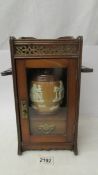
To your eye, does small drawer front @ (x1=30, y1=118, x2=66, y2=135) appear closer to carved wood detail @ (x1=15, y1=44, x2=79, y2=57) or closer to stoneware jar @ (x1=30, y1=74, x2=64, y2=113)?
stoneware jar @ (x1=30, y1=74, x2=64, y2=113)

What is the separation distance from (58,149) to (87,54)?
0.49m

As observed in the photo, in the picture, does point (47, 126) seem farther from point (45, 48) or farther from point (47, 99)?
point (45, 48)

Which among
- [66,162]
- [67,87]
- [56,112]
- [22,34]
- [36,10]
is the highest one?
[36,10]

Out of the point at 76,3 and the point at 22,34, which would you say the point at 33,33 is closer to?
the point at 22,34

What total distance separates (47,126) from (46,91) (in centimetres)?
18

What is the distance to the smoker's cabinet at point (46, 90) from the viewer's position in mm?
Result: 823

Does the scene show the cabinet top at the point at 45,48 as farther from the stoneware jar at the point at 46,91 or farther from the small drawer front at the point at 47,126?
the small drawer front at the point at 47,126

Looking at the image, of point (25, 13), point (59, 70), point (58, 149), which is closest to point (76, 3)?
point (25, 13)

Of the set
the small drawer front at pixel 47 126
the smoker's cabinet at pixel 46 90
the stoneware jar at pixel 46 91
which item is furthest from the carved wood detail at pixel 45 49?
the small drawer front at pixel 47 126

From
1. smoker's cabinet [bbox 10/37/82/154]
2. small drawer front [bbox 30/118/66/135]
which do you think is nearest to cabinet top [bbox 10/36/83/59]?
smoker's cabinet [bbox 10/37/82/154]

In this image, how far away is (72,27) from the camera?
1.12 metres

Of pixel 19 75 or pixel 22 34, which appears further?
pixel 22 34

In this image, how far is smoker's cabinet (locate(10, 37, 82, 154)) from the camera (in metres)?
0.82

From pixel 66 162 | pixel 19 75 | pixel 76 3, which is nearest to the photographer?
pixel 19 75
